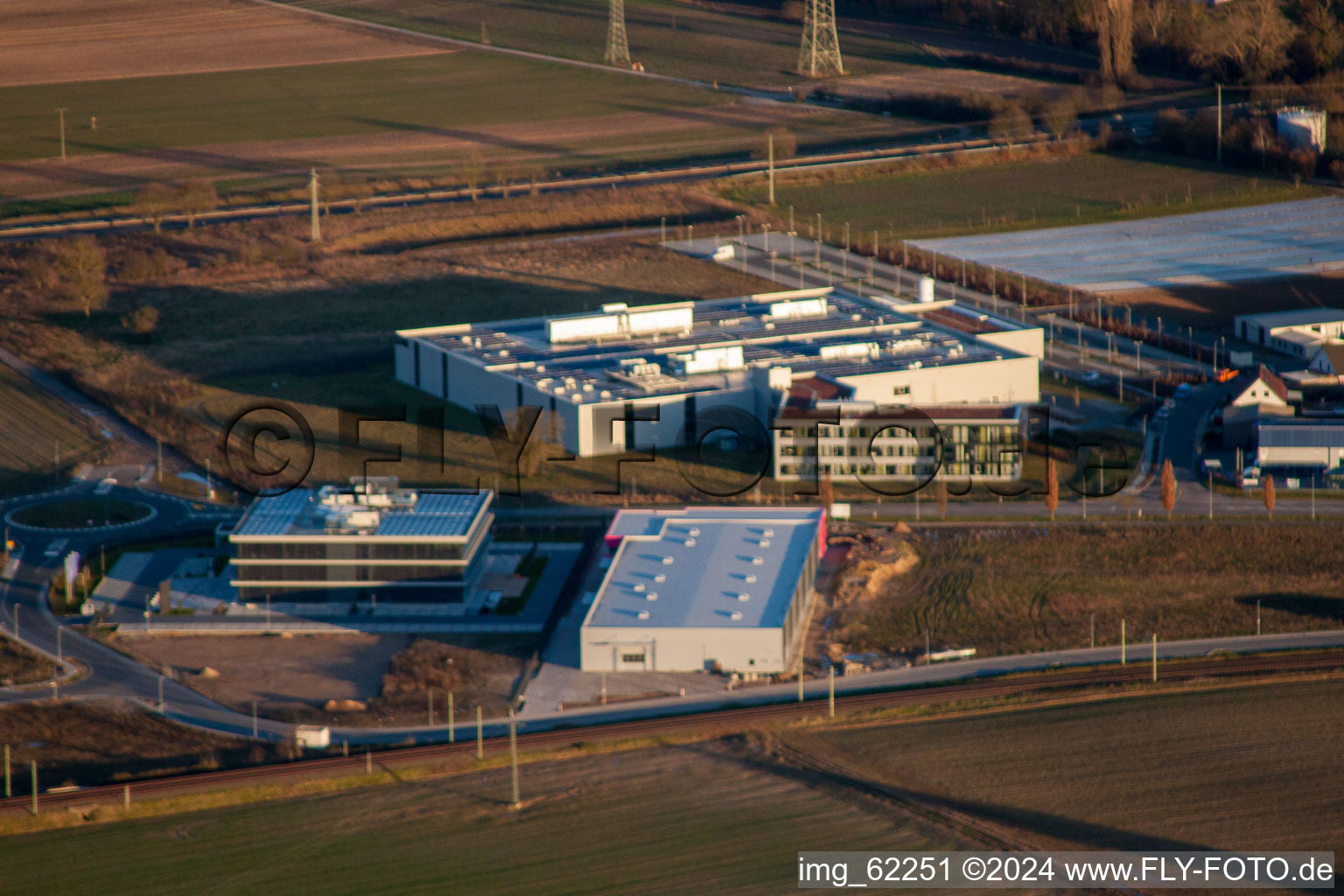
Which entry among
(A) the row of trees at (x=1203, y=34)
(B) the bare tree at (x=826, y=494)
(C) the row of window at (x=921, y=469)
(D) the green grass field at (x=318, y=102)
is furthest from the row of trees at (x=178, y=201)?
(A) the row of trees at (x=1203, y=34)

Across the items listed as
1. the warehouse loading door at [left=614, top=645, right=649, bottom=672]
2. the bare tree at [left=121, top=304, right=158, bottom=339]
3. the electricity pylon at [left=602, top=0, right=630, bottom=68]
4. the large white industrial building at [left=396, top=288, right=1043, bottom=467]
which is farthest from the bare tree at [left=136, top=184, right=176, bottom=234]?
the warehouse loading door at [left=614, top=645, right=649, bottom=672]

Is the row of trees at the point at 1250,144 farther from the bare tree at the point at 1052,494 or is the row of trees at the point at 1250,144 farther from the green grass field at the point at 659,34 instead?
the bare tree at the point at 1052,494

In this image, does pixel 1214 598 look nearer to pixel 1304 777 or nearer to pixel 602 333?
pixel 1304 777

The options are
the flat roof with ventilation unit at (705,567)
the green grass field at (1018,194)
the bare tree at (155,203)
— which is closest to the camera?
the flat roof with ventilation unit at (705,567)

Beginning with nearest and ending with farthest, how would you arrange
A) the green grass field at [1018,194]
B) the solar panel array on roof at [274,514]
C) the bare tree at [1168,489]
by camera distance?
the solar panel array on roof at [274,514] → the bare tree at [1168,489] → the green grass field at [1018,194]

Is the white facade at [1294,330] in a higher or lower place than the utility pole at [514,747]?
higher

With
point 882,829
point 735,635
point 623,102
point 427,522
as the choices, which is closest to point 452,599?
point 427,522
